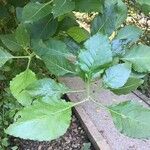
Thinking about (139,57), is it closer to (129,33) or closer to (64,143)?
(129,33)

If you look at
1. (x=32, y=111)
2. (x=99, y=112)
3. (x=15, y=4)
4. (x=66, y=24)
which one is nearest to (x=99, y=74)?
(x=32, y=111)

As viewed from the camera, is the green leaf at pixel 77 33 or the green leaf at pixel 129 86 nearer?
the green leaf at pixel 129 86

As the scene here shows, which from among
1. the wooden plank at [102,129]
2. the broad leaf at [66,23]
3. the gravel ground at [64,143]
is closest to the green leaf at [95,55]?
the broad leaf at [66,23]

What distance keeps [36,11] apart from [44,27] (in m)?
0.09

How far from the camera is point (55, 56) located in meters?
0.84

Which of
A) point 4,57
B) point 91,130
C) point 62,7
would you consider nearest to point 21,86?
point 4,57

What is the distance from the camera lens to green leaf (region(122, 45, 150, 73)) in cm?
81

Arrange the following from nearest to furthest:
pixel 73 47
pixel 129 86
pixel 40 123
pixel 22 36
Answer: pixel 40 123
pixel 129 86
pixel 73 47
pixel 22 36

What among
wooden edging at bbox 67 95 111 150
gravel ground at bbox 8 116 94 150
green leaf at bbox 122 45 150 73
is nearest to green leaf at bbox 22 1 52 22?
green leaf at bbox 122 45 150 73

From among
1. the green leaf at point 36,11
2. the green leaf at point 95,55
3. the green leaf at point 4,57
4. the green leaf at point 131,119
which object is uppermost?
the green leaf at point 36,11

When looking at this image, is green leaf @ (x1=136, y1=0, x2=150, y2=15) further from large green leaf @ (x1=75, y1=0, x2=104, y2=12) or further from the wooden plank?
the wooden plank

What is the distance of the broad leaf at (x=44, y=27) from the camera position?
96cm

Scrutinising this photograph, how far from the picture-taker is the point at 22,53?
114 cm

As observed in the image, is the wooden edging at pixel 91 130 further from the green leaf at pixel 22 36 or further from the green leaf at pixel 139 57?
the green leaf at pixel 139 57
